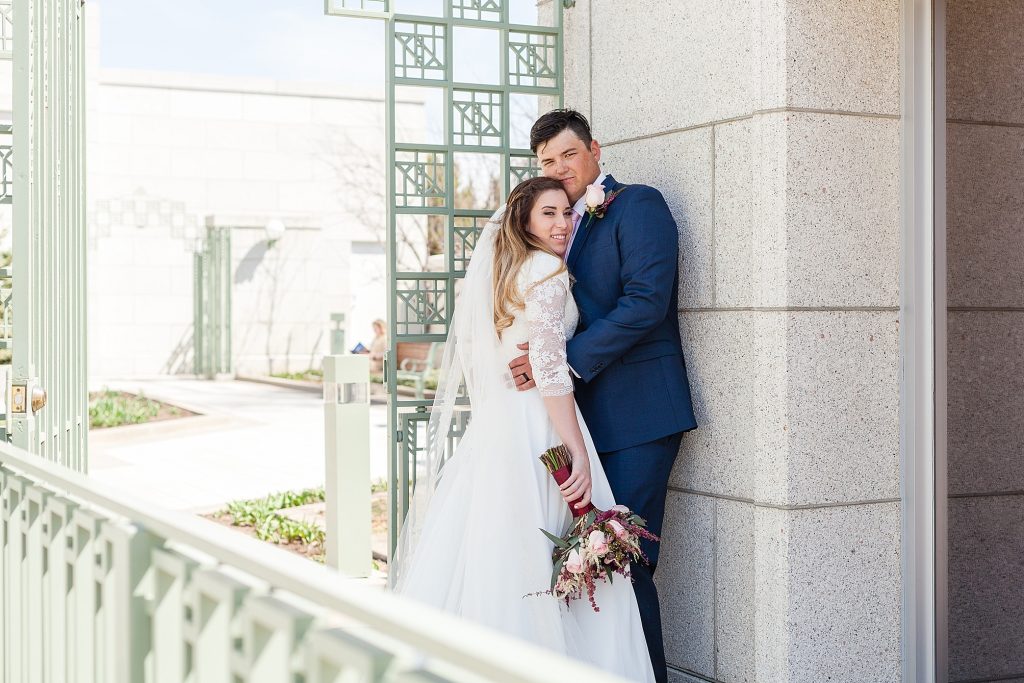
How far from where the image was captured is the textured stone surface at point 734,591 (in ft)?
13.4

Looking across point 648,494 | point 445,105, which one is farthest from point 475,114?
point 648,494

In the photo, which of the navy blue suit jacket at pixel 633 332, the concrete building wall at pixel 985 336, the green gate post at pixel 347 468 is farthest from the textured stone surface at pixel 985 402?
the green gate post at pixel 347 468

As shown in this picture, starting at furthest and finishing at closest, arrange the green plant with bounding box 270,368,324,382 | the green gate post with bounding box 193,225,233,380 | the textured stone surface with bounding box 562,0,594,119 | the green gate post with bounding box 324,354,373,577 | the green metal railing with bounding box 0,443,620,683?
1. the green gate post with bounding box 193,225,233,380
2. the green plant with bounding box 270,368,324,382
3. the green gate post with bounding box 324,354,373,577
4. the textured stone surface with bounding box 562,0,594,119
5. the green metal railing with bounding box 0,443,620,683

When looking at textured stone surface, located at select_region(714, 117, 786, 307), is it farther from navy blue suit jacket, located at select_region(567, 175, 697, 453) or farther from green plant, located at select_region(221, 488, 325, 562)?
green plant, located at select_region(221, 488, 325, 562)

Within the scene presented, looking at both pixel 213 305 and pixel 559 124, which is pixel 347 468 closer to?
pixel 559 124

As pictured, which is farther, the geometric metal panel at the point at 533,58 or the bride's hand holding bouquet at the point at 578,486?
the geometric metal panel at the point at 533,58

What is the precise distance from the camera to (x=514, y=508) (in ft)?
13.2

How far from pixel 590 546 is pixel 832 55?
1817mm

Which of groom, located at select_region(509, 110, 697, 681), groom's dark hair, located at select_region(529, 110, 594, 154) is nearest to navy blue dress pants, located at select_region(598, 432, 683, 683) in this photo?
groom, located at select_region(509, 110, 697, 681)

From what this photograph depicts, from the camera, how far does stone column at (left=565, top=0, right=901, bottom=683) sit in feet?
12.9

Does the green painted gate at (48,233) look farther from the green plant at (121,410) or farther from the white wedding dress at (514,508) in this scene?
the green plant at (121,410)

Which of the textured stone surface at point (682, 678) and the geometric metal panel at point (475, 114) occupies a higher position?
the geometric metal panel at point (475, 114)

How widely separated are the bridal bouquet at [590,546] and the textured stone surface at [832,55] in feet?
4.66

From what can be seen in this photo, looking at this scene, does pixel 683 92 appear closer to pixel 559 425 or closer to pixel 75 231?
pixel 559 425
